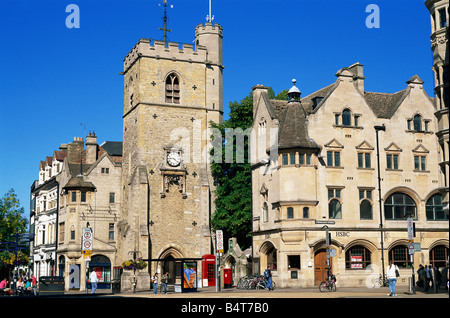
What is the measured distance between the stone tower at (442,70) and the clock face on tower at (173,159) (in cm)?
3190

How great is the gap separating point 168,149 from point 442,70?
33.1 metres

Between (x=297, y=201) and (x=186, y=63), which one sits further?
(x=186, y=63)

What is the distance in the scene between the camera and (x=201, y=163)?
60.6 meters

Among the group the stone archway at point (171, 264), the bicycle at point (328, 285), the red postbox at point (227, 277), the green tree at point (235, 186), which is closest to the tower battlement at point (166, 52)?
the green tree at point (235, 186)

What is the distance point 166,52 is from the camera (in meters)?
61.6

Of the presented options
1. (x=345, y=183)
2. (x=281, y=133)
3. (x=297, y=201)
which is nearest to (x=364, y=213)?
(x=345, y=183)

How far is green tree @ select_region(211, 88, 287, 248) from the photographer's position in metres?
54.6

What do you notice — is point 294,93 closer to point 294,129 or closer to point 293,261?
point 294,129

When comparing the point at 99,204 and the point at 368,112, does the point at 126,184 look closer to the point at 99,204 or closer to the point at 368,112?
the point at 99,204

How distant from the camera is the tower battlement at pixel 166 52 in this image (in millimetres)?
60500

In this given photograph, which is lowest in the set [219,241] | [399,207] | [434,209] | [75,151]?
[219,241]

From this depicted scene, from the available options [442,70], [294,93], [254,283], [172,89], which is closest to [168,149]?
[172,89]

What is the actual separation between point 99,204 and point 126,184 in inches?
154

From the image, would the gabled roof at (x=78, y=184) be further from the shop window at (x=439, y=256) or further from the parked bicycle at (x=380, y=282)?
the shop window at (x=439, y=256)
